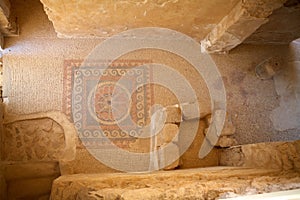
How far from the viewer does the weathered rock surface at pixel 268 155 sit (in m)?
2.26

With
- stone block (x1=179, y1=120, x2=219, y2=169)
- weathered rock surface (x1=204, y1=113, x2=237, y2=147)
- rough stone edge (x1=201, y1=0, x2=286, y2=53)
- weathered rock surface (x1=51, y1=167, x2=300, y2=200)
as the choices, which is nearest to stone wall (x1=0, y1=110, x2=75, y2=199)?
weathered rock surface (x1=51, y1=167, x2=300, y2=200)

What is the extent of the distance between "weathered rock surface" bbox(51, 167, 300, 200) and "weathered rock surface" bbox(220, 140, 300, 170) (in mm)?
104

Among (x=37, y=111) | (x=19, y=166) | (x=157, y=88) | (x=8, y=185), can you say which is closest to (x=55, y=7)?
(x=37, y=111)

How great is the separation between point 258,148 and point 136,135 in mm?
1328

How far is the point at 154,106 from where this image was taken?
3.41 m

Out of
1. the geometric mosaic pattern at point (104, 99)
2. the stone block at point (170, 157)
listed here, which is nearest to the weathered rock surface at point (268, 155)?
the stone block at point (170, 157)

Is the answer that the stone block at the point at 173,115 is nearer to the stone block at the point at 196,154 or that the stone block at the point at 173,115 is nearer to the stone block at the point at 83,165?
the stone block at the point at 196,154

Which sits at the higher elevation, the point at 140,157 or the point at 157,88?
the point at 157,88

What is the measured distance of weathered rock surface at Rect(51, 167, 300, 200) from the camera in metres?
1.75

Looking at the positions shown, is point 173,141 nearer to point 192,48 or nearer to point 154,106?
point 154,106

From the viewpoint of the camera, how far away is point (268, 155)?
251 centimetres

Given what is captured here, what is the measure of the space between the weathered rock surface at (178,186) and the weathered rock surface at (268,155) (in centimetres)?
10

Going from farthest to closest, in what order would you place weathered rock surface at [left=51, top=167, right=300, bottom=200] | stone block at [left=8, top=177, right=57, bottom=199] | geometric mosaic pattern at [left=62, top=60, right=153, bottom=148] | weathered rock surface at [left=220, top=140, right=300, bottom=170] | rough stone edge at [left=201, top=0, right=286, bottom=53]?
geometric mosaic pattern at [left=62, top=60, right=153, bottom=148] < stone block at [left=8, top=177, right=57, bottom=199] < rough stone edge at [left=201, top=0, right=286, bottom=53] < weathered rock surface at [left=220, top=140, right=300, bottom=170] < weathered rock surface at [left=51, top=167, right=300, bottom=200]

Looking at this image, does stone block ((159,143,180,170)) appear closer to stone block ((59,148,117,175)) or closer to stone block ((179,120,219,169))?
stone block ((179,120,219,169))
